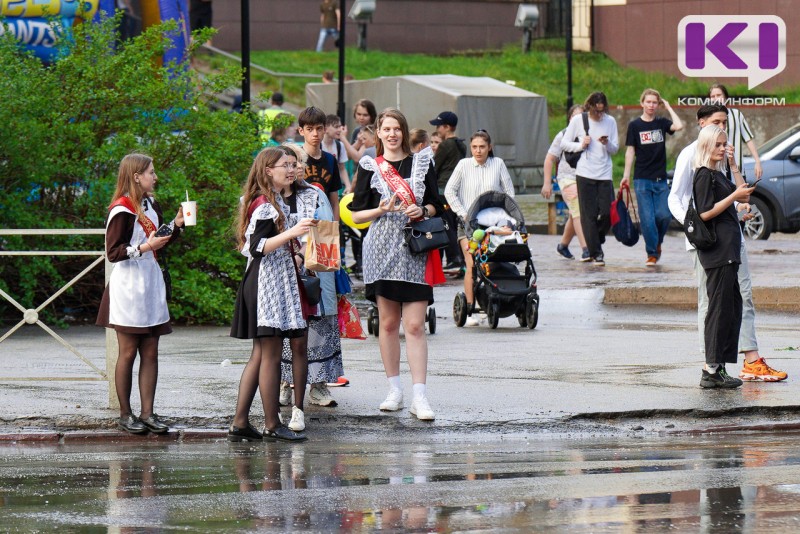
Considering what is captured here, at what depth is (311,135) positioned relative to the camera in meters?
9.73

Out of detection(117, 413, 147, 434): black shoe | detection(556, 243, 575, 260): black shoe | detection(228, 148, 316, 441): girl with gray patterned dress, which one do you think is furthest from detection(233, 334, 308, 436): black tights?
detection(556, 243, 575, 260): black shoe

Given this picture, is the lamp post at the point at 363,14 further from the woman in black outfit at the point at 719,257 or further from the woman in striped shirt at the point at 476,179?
the woman in black outfit at the point at 719,257

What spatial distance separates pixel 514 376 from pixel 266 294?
8.82 feet

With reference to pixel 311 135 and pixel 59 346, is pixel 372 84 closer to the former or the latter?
pixel 59 346

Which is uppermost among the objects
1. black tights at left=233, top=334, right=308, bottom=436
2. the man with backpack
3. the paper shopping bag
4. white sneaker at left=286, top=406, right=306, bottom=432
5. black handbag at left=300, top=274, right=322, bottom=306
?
the man with backpack

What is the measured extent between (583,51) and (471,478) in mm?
34440

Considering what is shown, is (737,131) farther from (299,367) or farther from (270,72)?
(270,72)

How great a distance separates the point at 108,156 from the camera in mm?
13102

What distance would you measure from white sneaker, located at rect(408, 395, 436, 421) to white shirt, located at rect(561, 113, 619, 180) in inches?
355

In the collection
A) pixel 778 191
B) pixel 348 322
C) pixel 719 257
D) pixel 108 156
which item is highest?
pixel 108 156

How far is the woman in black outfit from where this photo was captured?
32.1 ft

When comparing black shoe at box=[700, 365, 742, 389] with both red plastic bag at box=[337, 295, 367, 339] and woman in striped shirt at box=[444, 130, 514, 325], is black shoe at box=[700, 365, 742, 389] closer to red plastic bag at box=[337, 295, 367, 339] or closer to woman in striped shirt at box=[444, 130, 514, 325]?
red plastic bag at box=[337, 295, 367, 339]

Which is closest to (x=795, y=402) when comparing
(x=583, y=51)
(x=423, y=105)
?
(x=423, y=105)

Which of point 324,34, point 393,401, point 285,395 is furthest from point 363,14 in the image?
point 393,401
